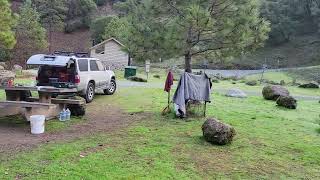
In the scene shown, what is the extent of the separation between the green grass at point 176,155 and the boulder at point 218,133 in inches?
6.6

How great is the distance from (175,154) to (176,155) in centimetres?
7

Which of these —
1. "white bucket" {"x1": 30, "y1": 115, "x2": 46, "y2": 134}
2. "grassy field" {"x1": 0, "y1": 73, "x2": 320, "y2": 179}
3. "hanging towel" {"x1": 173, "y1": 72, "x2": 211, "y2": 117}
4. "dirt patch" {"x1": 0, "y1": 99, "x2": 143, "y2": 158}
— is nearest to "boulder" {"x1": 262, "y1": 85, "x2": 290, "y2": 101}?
"grassy field" {"x1": 0, "y1": 73, "x2": 320, "y2": 179}

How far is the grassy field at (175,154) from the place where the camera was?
700 centimetres

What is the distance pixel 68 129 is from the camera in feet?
34.0

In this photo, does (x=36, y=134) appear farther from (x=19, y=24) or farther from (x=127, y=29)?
(x=19, y=24)

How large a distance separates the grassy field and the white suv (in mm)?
3075

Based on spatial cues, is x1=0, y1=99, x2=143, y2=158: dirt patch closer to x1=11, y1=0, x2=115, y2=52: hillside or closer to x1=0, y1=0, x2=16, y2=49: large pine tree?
x1=0, y1=0, x2=16, y2=49: large pine tree

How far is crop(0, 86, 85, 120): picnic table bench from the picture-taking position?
10.5m

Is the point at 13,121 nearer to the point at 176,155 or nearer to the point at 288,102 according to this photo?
the point at 176,155

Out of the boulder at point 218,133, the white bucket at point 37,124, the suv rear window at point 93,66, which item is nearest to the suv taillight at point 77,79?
the suv rear window at point 93,66

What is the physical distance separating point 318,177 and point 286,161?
922 millimetres

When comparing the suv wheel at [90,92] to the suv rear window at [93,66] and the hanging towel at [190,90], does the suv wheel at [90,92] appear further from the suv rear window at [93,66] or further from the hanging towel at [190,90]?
the hanging towel at [190,90]

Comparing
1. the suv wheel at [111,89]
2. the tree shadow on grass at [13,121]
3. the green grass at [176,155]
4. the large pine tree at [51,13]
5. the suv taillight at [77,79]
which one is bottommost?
the green grass at [176,155]

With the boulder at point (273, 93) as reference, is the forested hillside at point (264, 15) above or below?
above
